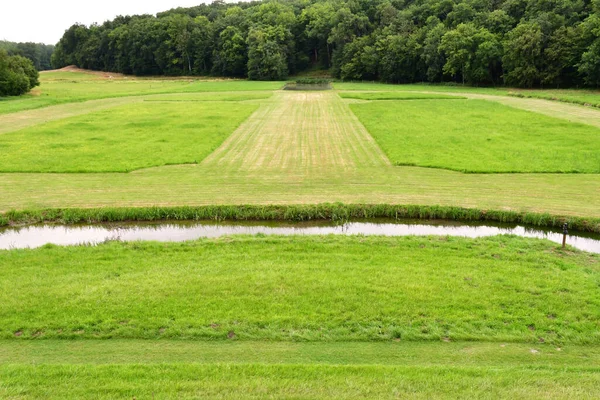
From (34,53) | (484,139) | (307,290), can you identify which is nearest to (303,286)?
(307,290)

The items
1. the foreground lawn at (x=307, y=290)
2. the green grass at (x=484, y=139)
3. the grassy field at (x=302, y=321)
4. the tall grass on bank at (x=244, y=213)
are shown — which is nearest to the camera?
the grassy field at (x=302, y=321)

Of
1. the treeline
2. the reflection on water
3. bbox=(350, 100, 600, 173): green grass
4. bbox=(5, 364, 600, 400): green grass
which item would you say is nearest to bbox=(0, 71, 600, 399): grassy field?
bbox=(5, 364, 600, 400): green grass

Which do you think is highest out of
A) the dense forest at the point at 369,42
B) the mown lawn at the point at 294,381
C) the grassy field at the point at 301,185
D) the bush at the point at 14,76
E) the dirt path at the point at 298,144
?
the dense forest at the point at 369,42

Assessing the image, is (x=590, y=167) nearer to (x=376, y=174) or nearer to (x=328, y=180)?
(x=376, y=174)

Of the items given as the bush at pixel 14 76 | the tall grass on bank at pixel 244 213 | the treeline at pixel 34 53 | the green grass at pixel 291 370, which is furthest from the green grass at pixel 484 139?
the treeline at pixel 34 53

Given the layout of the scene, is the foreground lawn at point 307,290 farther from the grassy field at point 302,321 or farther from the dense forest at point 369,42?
the dense forest at point 369,42

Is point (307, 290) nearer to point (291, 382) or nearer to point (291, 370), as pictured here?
point (291, 370)

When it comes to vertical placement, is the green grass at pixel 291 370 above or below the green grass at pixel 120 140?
below
